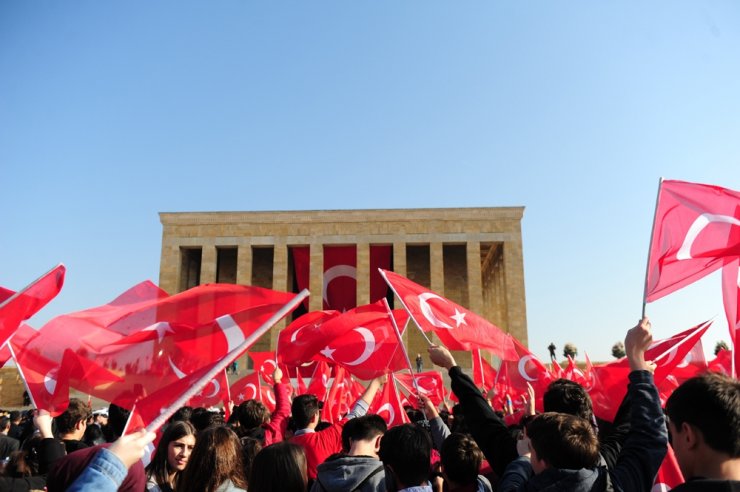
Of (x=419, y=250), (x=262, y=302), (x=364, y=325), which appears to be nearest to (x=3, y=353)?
(x=262, y=302)

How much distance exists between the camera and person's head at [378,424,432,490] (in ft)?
9.66

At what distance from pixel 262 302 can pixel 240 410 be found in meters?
1.10

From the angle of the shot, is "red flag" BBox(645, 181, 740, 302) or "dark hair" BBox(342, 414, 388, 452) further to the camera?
"red flag" BBox(645, 181, 740, 302)

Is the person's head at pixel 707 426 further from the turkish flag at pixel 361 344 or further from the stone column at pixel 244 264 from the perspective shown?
the stone column at pixel 244 264

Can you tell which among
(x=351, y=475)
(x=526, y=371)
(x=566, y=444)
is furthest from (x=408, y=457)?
(x=526, y=371)

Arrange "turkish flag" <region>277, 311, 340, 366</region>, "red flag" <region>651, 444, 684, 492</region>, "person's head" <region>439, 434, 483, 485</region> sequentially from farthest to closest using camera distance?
"turkish flag" <region>277, 311, 340, 366</region> < "red flag" <region>651, 444, 684, 492</region> < "person's head" <region>439, 434, 483, 485</region>

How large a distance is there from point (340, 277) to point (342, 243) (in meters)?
2.24

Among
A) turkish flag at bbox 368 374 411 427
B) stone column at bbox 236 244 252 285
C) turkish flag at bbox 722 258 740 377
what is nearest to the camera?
turkish flag at bbox 722 258 740 377

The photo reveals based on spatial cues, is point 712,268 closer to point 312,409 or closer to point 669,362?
point 669,362

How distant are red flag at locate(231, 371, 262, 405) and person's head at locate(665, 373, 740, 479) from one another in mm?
9187

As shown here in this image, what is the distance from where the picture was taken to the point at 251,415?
5.54m

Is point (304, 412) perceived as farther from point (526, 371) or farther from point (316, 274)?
point (316, 274)

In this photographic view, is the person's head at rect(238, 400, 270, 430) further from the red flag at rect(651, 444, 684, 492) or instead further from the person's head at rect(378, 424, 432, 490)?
the red flag at rect(651, 444, 684, 492)

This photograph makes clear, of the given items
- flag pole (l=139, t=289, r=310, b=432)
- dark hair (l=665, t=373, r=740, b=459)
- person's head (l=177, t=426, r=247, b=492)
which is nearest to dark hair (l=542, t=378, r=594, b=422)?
dark hair (l=665, t=373, r=740, b=459)
